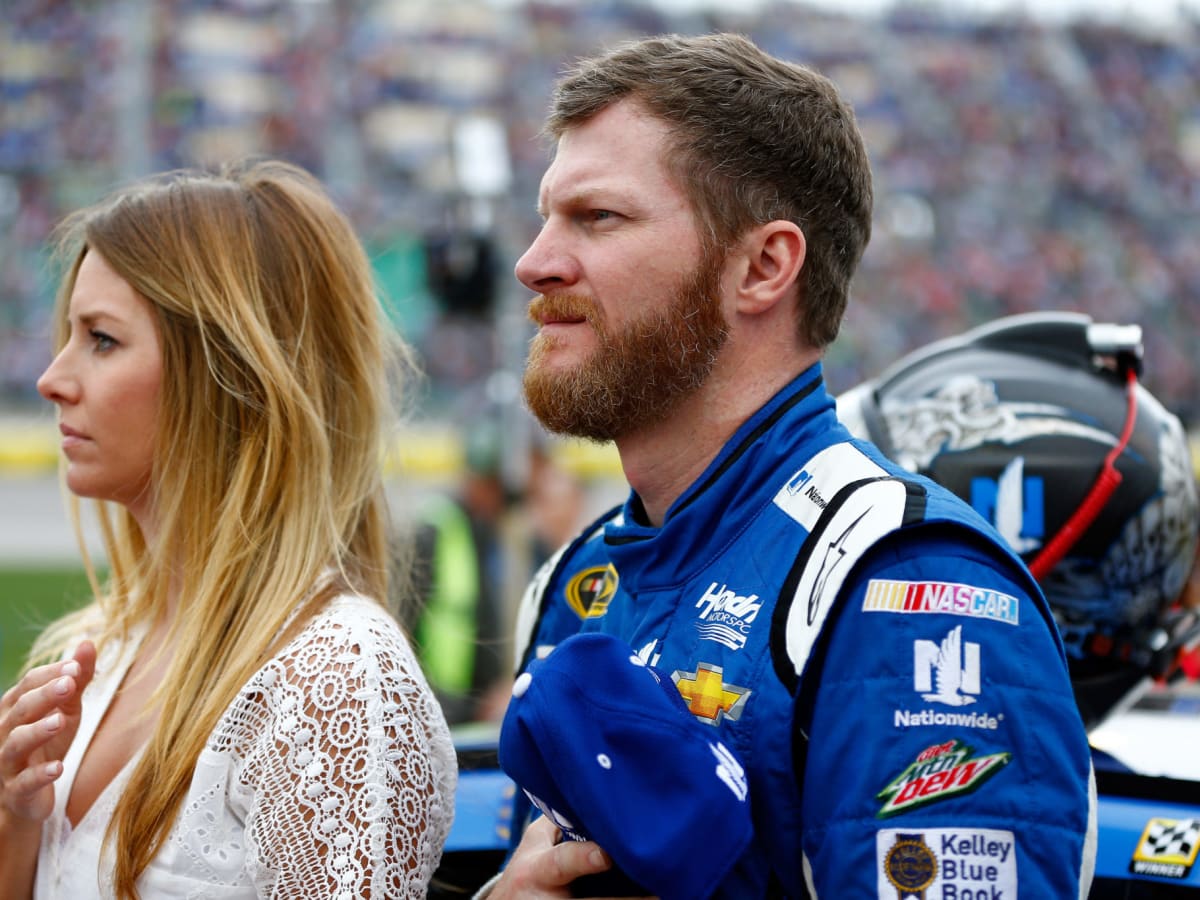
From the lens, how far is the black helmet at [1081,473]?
7.31 ft

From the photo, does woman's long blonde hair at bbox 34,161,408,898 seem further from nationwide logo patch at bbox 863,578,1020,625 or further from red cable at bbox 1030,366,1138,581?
red cable at bbox 1030,366,1138,581

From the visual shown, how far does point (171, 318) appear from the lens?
2.11 metres

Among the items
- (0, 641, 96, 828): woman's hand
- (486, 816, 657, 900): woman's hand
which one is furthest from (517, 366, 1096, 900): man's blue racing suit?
(0, 641, 96, 828): woman's hand

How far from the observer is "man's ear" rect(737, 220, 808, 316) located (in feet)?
5.81

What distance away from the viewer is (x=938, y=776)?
141 cm

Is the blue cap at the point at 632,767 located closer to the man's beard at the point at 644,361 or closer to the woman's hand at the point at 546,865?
the woman's hand at the point at 546,865

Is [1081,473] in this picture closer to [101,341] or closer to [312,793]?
[312,793]

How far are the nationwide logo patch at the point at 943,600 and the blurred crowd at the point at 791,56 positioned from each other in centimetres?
1787

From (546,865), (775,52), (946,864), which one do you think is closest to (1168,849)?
(946,864)

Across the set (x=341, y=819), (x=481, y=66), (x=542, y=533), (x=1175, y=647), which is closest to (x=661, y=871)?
(x=341, y=819)

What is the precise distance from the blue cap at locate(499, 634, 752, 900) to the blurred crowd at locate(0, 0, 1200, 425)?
17822 millimetres

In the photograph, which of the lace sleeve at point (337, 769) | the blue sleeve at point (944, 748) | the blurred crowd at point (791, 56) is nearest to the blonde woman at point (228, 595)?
the lace sleeve at point (337, 769)

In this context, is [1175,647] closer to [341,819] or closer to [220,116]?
[341,819]

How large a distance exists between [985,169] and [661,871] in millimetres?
24179
